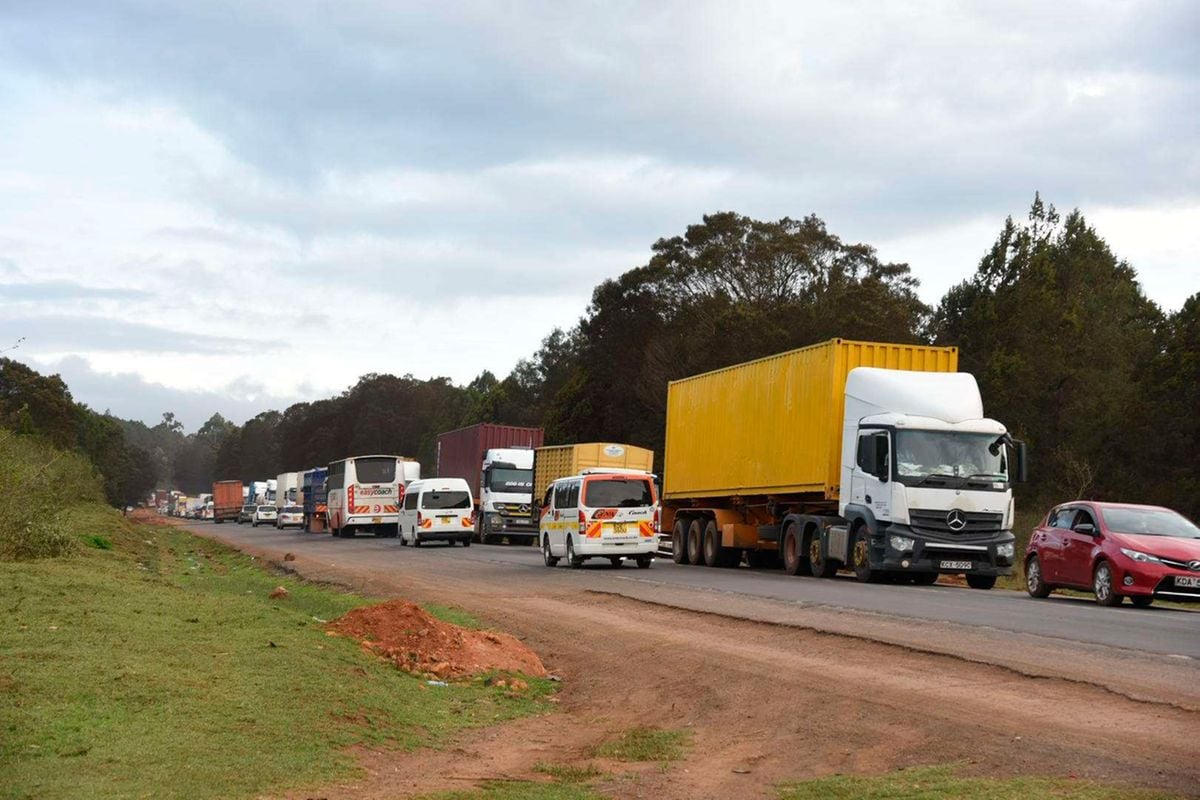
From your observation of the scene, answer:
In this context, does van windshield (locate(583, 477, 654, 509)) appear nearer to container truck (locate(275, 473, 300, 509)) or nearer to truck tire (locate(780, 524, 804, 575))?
truck tire (locate(780, 524, 804, 575))

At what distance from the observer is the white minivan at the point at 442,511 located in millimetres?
47312

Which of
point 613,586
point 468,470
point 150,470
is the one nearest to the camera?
point 613,586

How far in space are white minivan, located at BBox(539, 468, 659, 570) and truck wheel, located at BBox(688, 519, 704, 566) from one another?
3067mm

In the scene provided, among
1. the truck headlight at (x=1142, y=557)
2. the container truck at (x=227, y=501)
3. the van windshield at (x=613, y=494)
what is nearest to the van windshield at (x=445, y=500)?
the van windshield at (x=613, y=494)

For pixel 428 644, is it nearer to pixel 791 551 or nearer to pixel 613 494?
pixel 791 551

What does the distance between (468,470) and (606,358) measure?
19.9m

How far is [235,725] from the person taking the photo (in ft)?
31.0

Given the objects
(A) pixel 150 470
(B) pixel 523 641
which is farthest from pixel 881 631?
(A) pixel 150 470

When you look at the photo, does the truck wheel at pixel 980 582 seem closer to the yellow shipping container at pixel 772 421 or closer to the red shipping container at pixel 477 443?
the yellow shipping container at pixel 772 421

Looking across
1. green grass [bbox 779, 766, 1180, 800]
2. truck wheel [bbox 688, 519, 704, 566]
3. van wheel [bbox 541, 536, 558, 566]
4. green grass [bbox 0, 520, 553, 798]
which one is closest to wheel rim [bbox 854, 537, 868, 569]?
truck wheel [bbox 688, 519, 704, 566]

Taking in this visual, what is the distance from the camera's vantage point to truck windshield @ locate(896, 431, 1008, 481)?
83.5ft

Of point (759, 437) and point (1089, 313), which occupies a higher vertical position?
point (1089, 313)

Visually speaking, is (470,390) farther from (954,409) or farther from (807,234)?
(954,409)

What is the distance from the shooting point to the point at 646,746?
10453 mm
